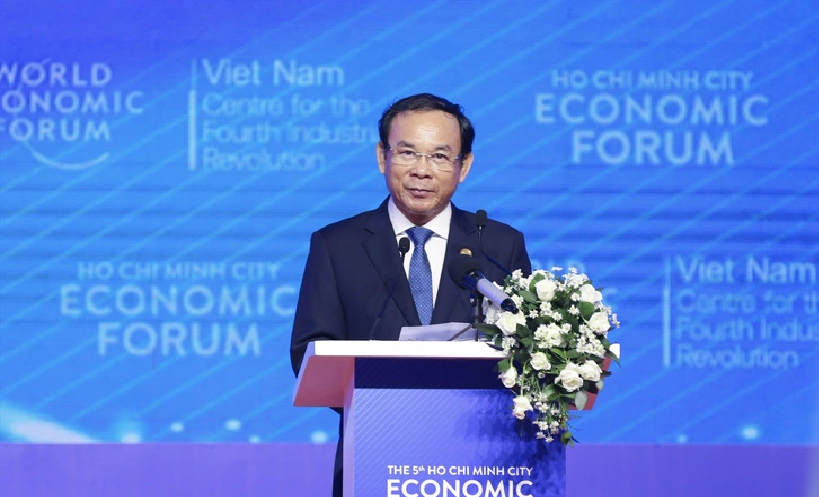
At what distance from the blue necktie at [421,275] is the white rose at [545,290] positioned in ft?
2.43

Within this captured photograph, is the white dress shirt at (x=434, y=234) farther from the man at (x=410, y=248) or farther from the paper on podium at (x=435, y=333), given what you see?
the paper on podium at (x=435, y=333)

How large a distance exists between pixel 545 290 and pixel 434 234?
2.99ft

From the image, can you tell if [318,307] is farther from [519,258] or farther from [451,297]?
[519,258]

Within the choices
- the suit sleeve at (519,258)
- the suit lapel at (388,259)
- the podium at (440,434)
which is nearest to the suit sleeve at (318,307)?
the suit lapel at (388,259)

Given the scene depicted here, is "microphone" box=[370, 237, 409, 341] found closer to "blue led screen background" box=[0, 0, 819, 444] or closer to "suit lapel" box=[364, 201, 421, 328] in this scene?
"suit lapel" box=[364, 201, 421, 328]

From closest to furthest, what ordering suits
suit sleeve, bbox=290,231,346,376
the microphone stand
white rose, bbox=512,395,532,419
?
white rose, bbox=512,395,532,419
the microphone stand
suit sleeve, bbox=290,231,346,376

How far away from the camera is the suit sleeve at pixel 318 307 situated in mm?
3182

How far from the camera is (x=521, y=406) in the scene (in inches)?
95.4

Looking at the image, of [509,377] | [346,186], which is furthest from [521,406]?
[346,186]

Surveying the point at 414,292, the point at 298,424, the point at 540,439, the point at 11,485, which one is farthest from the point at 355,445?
the point at 11,485

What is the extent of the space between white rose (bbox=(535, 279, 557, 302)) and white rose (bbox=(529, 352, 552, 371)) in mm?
127

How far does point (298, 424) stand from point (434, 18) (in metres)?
1.85

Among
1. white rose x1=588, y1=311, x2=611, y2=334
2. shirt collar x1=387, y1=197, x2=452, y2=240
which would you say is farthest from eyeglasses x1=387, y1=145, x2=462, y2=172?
white rose x1=588, y1=311, x2=611, y2=334

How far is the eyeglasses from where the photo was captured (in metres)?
3.31
